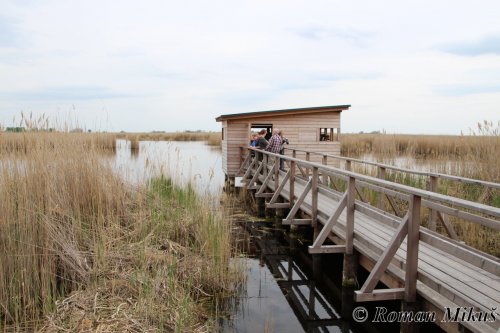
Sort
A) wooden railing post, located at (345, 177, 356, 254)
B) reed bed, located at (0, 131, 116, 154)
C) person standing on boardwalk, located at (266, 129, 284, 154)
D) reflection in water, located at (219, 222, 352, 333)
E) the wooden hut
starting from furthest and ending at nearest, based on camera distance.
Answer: the wooden hut, person standing on boardwalk, located at (266, 129, 284, 154), wooden railing post, located at (345, 177, 356, 254), reed bed, located at (0, 131, 116, 154), reflection in water, located at (219, 222, 352, 333)

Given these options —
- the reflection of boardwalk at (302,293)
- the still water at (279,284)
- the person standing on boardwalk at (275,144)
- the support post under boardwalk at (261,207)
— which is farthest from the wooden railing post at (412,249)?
the person standing on boardwalk at (275,144)

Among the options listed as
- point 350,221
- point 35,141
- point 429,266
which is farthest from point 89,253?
point 429,266

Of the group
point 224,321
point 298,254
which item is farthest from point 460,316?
point 298,254

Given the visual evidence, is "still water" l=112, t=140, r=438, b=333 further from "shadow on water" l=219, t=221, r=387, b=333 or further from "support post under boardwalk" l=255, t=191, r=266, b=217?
Result: "support post under boardwalk" l=255, t=191, r=266, b=217

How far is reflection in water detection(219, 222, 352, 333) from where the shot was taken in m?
4.59

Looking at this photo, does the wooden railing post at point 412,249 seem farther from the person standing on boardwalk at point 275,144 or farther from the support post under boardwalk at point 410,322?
the person standing on boardwalk at point 275,144

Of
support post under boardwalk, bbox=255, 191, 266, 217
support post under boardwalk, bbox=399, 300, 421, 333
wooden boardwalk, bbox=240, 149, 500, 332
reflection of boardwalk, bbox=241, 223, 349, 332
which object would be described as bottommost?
reflection of boardwalk, bbox=241, 223, 349, 332

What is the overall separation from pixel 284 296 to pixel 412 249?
2.20 meters

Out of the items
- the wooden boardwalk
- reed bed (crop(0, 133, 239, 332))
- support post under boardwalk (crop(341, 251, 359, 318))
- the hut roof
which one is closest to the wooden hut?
the hut roof

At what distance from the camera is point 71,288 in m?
4.32

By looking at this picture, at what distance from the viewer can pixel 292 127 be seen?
15.0 metres

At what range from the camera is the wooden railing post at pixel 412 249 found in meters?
3.74

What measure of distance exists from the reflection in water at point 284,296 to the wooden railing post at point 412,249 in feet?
3.57

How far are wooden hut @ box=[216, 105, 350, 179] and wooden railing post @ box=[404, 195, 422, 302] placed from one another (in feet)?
36.2
